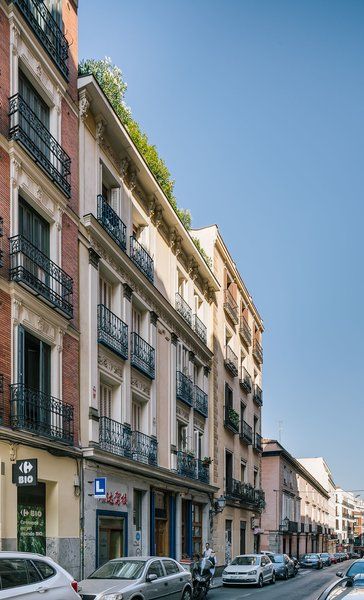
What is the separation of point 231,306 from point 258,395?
1141 centimetres

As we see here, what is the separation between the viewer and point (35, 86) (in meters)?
20.0

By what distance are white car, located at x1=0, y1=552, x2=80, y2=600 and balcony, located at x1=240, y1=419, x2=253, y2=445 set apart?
32.7m

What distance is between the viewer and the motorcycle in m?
22.8

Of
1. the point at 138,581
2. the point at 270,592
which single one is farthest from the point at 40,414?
the point at 270,592

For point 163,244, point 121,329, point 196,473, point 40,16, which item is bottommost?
point 196,473

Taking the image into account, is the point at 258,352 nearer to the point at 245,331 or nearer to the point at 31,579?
the point at 245,331

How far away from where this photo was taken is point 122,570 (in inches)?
650

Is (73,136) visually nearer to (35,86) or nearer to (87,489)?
(35,86)

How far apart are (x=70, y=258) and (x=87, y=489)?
6.30 meters

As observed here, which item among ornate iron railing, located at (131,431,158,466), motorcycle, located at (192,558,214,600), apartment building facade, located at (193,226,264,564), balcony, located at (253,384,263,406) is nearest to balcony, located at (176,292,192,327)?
apartment building facade, located at (193,226,264,564)

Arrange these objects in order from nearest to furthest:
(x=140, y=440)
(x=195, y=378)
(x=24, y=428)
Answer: (x=24, y=428), (x=140, y=440), (x=195, y=378)

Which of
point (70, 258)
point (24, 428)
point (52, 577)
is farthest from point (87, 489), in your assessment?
point (52, 577)

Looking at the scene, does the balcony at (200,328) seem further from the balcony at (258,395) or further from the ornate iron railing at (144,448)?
the balcony at (258,395)

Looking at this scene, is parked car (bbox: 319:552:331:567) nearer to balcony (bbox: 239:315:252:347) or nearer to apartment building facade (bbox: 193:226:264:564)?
apartment building facade (bbox: 193:226:264:564)
